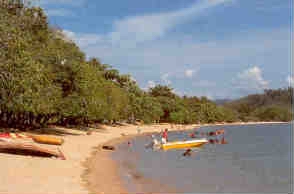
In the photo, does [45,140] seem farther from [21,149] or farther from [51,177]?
[51,177]

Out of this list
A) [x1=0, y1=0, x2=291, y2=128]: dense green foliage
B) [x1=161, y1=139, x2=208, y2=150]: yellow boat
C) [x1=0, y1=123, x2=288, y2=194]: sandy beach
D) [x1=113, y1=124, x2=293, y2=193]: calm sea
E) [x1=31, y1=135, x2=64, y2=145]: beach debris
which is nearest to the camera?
[x1=0, y1=123, x2=288, y2=194]: sandy beach

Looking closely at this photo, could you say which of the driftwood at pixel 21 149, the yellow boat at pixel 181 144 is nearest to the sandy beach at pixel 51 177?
the driftwood at pixel 21 149

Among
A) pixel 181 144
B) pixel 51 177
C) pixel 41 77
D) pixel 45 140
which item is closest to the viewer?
pixel 51 177

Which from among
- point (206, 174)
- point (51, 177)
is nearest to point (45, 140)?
point (206, 174)

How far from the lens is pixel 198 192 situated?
17.8 metres

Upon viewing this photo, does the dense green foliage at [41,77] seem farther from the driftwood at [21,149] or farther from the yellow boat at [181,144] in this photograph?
the yellow boat at [181,144]

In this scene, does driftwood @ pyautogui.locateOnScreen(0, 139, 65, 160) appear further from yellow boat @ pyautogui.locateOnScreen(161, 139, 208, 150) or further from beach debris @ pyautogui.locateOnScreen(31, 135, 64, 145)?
yellow boat @ pyautogui.locateOnScreen(161, 139, 208, 150)

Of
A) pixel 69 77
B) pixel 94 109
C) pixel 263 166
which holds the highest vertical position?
pixel 69 77

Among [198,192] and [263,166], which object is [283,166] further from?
[198,192]

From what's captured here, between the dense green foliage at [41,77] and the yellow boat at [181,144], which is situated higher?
the dense green foliage at [41,77]

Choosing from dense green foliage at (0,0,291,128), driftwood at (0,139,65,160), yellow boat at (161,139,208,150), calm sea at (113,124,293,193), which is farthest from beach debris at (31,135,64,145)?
yellow boat at (161,139,208,150)

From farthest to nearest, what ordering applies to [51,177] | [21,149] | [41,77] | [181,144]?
[181,144], [41,77], [21,149], [51,177]

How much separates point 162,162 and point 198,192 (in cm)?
1132

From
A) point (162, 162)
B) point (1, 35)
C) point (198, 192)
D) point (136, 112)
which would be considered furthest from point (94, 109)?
point (136, 112)
